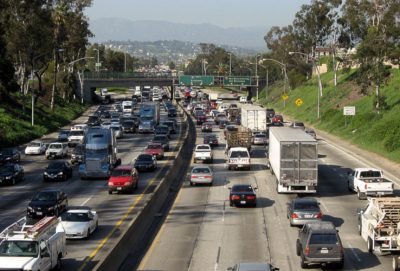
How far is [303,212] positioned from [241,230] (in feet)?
9.41

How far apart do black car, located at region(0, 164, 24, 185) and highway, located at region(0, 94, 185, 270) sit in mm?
504

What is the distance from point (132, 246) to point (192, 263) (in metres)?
3.33

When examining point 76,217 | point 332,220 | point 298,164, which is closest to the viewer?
point 76,217

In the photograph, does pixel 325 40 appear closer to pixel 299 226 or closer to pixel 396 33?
pixel 396 33

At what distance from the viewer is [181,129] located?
3873 inches

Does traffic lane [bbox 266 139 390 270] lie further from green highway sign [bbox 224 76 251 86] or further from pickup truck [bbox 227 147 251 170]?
green highway sign [bbox 224 76 251 86]

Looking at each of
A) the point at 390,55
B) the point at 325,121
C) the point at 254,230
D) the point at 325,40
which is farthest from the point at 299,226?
the point at 325,40

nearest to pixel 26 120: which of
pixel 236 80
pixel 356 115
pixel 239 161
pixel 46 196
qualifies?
pixel 356 115

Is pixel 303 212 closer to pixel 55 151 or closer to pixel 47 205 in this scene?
pixel 47 205

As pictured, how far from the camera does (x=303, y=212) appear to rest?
117 feet

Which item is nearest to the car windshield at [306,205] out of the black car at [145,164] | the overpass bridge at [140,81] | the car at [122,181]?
the car at [122,181]

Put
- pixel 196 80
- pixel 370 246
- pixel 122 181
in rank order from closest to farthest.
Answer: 1. pixel 370 246
2. pixel 122 181
3. pixel 196 80

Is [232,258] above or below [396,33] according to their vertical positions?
below

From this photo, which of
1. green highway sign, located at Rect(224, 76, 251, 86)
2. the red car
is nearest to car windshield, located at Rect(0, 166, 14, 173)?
the red car
